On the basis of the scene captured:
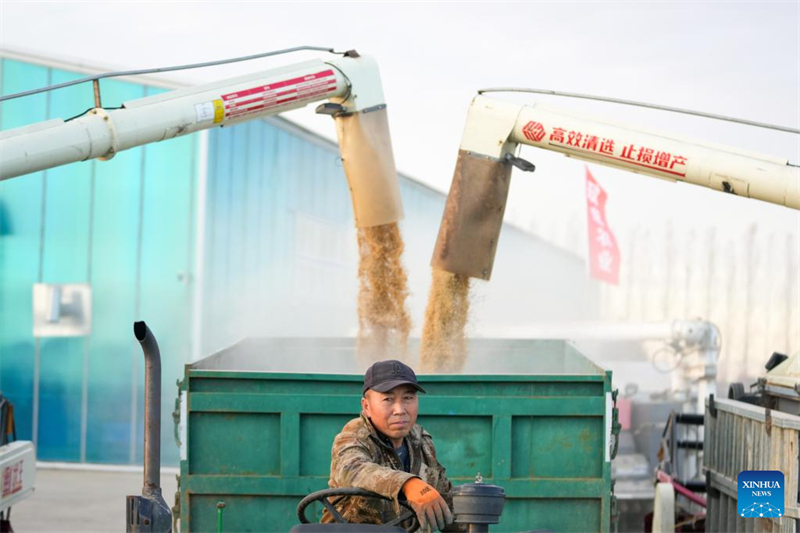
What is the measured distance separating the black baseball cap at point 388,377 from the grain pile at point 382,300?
569 cm

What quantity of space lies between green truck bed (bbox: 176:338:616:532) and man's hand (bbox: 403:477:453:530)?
3.06 metres

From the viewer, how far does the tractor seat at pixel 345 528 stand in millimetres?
3451

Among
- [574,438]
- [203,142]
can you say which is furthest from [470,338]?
[203,142]

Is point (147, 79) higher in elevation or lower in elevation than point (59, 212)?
higher

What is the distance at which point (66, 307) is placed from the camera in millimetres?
15305

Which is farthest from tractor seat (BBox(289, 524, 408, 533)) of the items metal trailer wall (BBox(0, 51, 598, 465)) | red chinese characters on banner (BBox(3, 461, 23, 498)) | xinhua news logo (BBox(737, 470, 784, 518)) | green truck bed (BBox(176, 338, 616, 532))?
metal trailer wall (BBox(0, 51, 598, 465))

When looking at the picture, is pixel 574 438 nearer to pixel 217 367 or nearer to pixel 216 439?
pixel 216 439

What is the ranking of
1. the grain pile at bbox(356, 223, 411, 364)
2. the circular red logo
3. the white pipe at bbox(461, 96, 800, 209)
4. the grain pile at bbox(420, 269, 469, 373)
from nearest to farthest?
the white pipe at bbox(461, 96, 800, 209) → the circular red logo → the grain pile at bbox(420, 269, 469, 373) → the grain pile at bbox(356, 223, 411, 364)

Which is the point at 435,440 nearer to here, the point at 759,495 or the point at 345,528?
the point at 759,495

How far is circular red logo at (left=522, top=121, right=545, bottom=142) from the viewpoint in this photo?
914 cm

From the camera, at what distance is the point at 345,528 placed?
349cm

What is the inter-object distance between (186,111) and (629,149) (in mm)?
3458

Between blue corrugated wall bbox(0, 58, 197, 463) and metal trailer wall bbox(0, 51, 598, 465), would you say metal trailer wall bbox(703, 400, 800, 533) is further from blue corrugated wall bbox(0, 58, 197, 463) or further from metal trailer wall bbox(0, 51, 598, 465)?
blue corrugated wall bbox(0, 58, 197, 463)

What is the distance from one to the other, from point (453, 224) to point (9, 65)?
8617 mm
